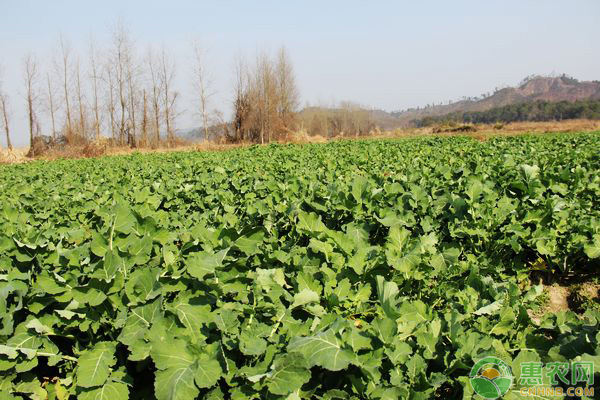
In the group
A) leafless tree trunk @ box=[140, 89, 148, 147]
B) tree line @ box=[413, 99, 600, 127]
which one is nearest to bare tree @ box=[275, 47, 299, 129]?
leafless tree trunk @ box=[140, 89, 148, 147]

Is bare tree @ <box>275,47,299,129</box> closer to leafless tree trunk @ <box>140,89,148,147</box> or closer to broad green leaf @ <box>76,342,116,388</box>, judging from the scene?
leafless tree trunk @ <box>140,89,148,147</box>

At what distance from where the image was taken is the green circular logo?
149 cm

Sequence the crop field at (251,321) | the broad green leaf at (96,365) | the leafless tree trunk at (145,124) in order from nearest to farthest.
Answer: the crop field at (251,321) < the broad green leaf at (96,365) < the leafless tree trunk at (145,124)

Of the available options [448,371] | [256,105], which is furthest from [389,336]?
[256,105]

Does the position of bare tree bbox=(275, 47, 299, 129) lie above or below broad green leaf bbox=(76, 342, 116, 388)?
above

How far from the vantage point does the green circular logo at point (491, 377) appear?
1.49m

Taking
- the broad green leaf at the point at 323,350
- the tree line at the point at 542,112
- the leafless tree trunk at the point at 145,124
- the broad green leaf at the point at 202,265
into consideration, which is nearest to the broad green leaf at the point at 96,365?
the broad green leaf at the point at 202,265

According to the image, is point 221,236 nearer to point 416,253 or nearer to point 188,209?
point 416,253

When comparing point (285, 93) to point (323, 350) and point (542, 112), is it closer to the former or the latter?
point (323, 350)

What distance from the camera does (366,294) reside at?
214 centimetres

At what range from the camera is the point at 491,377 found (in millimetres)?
1528

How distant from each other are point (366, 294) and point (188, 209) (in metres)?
5.16

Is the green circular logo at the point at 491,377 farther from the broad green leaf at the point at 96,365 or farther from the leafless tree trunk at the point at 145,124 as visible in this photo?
the leafless tree trunk at the point at 145,124

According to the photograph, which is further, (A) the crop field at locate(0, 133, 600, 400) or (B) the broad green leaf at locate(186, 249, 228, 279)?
(B) the broad green leaf at locate(186, 249, 228, 279)
